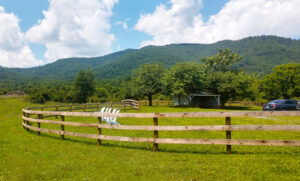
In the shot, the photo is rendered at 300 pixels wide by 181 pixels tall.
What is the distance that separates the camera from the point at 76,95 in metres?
63.1

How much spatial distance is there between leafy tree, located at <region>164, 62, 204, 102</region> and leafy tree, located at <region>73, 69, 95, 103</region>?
122 ft

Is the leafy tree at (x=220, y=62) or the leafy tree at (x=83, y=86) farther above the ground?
the leafy tree at (x=220, y=62)

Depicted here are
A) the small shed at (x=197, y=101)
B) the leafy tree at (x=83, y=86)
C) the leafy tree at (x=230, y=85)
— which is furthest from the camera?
the leafy tree at (x=83, y=86)

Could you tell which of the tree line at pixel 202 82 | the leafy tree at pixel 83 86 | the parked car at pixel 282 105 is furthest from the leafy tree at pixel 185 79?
the leafy tree at pixel 83 86

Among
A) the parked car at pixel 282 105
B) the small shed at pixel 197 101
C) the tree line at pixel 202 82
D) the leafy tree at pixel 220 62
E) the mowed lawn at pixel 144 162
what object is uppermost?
the leafy tree at pixel 220 62

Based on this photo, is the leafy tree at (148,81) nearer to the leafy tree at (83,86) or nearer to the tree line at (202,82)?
the tree line at (202,82)

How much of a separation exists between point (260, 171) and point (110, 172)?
3.34 m

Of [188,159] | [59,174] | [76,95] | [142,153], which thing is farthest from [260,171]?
[76,95]

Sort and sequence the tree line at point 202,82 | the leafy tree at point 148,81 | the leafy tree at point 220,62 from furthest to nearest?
the leafy tree at point 220,62, the leafy tree at point 148,81, the tree line at point 202,82

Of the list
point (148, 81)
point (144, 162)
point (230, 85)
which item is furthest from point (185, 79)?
point (144, 162)

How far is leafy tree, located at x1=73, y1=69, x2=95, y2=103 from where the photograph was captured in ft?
207

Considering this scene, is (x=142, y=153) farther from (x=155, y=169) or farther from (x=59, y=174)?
(x=59, y=174)

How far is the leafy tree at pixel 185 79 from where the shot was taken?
35094 millimetres

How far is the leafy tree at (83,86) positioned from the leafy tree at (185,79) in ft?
122
